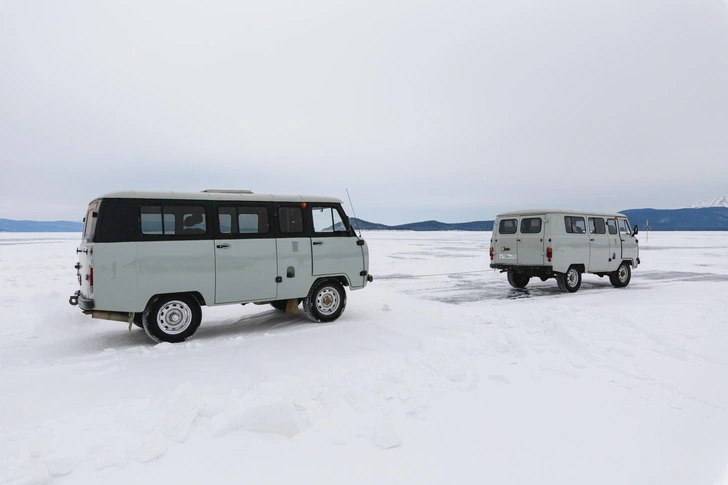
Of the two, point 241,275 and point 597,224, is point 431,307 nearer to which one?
point 241,275

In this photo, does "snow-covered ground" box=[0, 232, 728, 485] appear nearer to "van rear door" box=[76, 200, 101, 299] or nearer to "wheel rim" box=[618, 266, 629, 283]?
"van rear door" box=[76, 200, 101, 299]

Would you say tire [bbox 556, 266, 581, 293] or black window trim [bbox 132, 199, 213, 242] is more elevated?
black window trim [bbox 132, 199, 213, 242]

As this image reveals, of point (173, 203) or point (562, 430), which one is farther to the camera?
point (173, 203)

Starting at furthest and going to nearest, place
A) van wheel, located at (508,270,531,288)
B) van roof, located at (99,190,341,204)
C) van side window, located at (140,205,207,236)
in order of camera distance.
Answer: van wheel, located at (508,270,531,288) < van side window, located at (140,205,207,236) < van roof, located at (99,190,341,204)

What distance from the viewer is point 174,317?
750 centimetres

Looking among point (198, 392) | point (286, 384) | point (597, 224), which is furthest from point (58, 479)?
point (597, 224)

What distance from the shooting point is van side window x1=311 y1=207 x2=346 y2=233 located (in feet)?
28.9

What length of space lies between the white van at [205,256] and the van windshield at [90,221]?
0.02 m

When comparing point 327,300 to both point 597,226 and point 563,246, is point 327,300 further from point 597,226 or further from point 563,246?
point 597,226

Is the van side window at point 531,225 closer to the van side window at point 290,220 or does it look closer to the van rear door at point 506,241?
the van rear door at point 506,241

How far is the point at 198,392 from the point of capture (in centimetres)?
487

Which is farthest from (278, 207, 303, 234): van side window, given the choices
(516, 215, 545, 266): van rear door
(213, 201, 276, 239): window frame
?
(516, 215, 545, 266): van rear door

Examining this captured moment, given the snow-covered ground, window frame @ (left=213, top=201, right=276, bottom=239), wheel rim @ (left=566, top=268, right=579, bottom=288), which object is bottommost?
the snow-covered ground

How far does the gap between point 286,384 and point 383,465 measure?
63.8 inches
